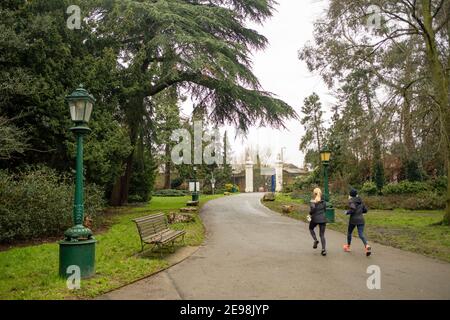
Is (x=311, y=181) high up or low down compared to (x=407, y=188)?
up

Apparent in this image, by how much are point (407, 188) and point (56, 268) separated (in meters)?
24.2

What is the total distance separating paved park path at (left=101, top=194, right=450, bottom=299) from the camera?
229 inches

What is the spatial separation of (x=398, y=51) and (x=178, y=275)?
45.4ft

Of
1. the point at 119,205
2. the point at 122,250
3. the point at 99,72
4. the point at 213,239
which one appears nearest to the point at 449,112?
the point at 213,239

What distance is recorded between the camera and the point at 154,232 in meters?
10.0

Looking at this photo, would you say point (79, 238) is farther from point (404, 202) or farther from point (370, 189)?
point (370, 189)

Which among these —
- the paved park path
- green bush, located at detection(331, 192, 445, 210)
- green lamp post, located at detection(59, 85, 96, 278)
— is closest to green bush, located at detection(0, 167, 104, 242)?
green lamp post, located at detection(59, 85, 96, 278)

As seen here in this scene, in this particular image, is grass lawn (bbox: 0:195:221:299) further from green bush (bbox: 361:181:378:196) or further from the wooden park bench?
green bush (bbox: 361:181:378:196)

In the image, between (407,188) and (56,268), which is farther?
(407,188)

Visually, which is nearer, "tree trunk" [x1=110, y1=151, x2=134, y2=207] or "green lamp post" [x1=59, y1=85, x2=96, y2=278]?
"green lamp post" [x1=59, y1=85, x2=96, y2=278]

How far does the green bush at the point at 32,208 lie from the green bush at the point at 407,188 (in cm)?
2180

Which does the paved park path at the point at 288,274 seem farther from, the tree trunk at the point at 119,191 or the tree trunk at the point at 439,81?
the tree trunk at the point at 119,191

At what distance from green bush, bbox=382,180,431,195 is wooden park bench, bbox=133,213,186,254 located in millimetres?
20560

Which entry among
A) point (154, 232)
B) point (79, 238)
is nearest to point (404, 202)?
point (154, 232)
